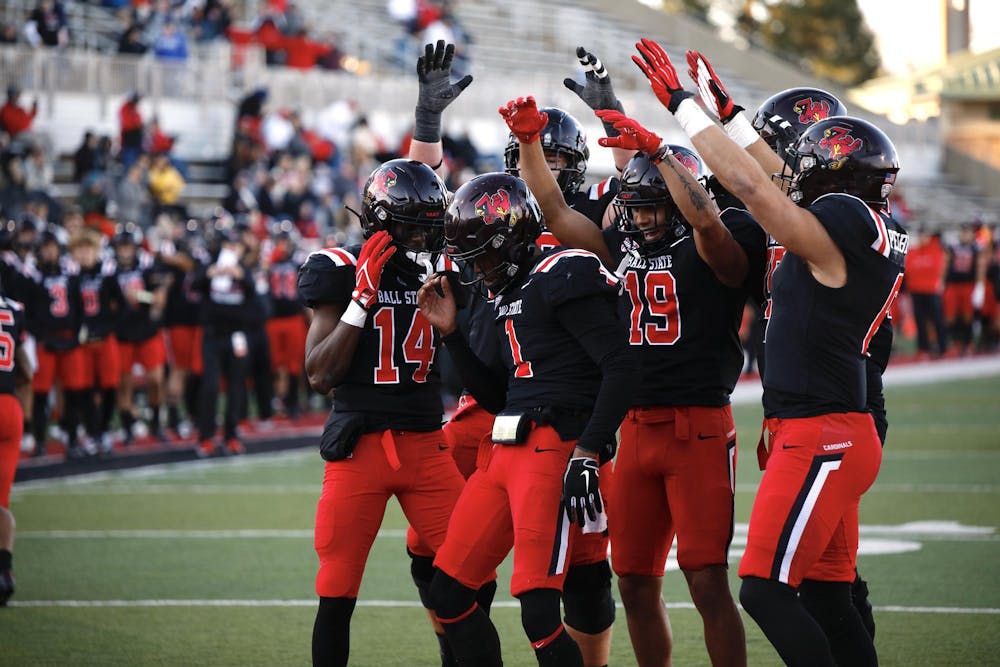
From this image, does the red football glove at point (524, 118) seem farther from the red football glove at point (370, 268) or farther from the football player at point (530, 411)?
the red football glove at point (370, 268)

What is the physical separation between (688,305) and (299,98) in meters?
17.0

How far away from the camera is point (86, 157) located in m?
16.8

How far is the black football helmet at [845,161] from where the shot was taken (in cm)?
453

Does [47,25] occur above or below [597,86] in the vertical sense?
above

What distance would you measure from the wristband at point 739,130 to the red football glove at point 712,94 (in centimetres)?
2

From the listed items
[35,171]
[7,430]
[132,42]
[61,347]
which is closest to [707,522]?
[7,430]

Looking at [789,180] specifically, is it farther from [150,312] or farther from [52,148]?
[52,148]

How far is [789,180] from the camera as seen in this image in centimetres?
481

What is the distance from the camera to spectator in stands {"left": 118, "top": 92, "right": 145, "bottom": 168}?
686 inches

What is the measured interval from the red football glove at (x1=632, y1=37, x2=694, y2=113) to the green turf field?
8.05 ft

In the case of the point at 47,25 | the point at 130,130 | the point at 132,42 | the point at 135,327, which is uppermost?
the point at 47,25

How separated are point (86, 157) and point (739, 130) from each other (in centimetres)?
1340

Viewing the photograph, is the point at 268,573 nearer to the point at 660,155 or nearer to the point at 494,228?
the point at 494,228

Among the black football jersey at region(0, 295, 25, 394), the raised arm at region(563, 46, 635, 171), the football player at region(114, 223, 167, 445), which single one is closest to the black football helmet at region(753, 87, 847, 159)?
the raised arm at region(563, 46, 635, 171)
